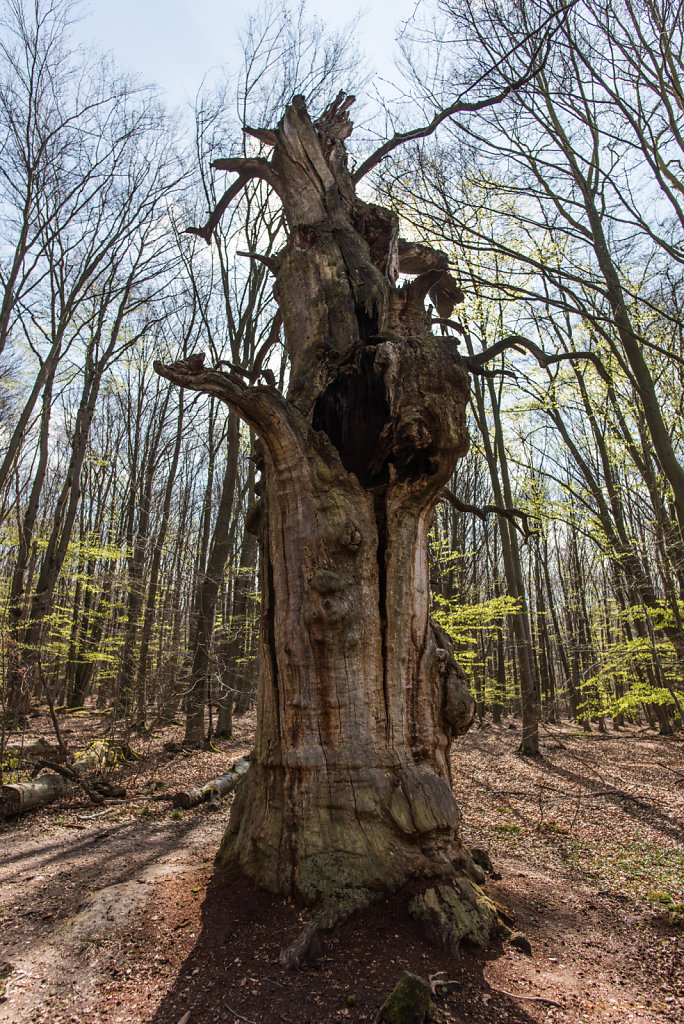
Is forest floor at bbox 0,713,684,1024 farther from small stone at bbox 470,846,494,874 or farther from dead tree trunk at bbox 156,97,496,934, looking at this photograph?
dead tree trunk at bbox 156,97,496,934

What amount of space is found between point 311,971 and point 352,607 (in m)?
1.66

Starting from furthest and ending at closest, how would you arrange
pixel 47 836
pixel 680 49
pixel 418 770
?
pixel 680 49
pixel 47 836
pixel 418 770

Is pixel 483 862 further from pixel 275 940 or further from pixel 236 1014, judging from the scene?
pixel 236 1014

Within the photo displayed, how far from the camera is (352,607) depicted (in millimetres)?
3070

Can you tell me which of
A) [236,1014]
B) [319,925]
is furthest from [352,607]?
[236,1014]

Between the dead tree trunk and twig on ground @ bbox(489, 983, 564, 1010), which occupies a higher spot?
the dead tree trunk

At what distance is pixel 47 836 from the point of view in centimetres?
507

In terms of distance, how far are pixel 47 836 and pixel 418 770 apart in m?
4.22

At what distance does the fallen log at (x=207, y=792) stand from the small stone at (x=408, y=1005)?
4.72 meters

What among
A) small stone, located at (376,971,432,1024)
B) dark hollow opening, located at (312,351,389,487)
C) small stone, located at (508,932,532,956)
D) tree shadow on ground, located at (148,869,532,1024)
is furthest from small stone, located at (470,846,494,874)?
dark hollow opening, located at (312,351,389,487)

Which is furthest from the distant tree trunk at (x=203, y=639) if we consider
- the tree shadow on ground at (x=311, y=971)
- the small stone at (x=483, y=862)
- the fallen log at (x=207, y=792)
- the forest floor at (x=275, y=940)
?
the tree shadow on ground at (x=311, y=971)

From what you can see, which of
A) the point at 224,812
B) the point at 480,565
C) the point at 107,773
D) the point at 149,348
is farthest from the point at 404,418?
the point at 480,565

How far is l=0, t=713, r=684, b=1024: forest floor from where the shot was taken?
214 cm

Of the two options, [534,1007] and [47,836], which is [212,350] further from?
[534,1007]
